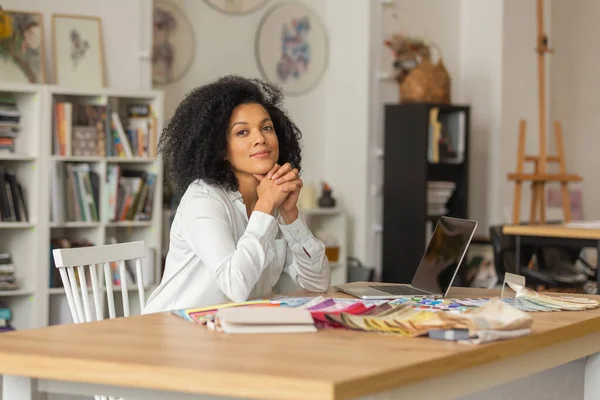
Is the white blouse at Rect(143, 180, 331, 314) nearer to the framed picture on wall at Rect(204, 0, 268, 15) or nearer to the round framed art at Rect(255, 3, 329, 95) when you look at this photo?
the framed picture on wall at Rect(204, 0, 268, 15)

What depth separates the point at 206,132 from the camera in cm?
269

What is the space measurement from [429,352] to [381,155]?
4.73 m

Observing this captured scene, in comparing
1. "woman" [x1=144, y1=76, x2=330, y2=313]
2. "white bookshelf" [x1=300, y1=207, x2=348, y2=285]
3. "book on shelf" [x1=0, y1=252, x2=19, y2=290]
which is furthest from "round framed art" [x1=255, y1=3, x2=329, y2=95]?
"woman" [x1=144, y1=76, x2=330, y2=313]

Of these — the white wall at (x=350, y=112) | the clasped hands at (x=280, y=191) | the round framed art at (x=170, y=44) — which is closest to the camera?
the clasped hands at (x=280, y=191)

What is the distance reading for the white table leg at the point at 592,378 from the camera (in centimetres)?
225

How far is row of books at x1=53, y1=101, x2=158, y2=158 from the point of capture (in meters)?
4.86

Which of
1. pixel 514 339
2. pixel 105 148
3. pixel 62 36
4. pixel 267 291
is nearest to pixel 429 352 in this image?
pixel 514 339

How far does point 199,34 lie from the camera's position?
582cm

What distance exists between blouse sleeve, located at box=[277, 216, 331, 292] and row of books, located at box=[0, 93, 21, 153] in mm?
2561

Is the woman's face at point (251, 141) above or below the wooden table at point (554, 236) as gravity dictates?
above

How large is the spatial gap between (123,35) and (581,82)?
4238 mm

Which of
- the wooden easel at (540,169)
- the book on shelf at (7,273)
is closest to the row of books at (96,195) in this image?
the book on shelf at (7,273)

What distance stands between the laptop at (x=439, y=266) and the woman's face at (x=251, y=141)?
0.42m

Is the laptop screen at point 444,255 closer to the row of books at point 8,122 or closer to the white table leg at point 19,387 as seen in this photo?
the white table leg at point 19,387
